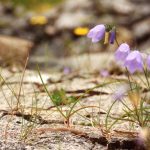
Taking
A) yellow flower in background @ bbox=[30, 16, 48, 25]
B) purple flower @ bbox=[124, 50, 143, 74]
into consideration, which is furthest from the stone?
purple flower @ bbox=[124, 50, 143, 74]

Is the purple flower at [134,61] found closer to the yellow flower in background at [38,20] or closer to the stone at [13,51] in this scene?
the stone at [13,51]

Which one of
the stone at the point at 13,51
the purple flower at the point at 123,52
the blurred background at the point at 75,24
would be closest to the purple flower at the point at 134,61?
the purple flower at the point at 123,52

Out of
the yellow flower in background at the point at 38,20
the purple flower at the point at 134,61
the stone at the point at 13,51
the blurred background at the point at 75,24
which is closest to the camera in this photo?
the purple flower at the point at 134,61

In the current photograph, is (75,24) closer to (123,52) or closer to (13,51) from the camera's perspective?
(13,51)

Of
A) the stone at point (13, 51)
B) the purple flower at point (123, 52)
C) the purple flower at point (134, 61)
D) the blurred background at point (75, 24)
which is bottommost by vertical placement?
the purple flower at point (134, 61)

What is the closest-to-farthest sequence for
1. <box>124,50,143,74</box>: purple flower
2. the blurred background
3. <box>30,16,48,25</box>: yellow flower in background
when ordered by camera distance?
<box>124,50,143,74</box>: purple flower
the blurred background
<box>30,16,48,25</box>: yellow flower in background

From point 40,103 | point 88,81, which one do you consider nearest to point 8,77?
point 88,81

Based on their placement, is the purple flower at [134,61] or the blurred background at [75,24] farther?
the blurred background at [75,24]

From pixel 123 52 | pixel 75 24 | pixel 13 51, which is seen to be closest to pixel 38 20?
pixel 75 24

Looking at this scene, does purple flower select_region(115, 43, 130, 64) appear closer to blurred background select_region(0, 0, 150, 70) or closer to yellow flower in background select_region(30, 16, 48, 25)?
blurred background select_region(0, 0, 150, 70)
